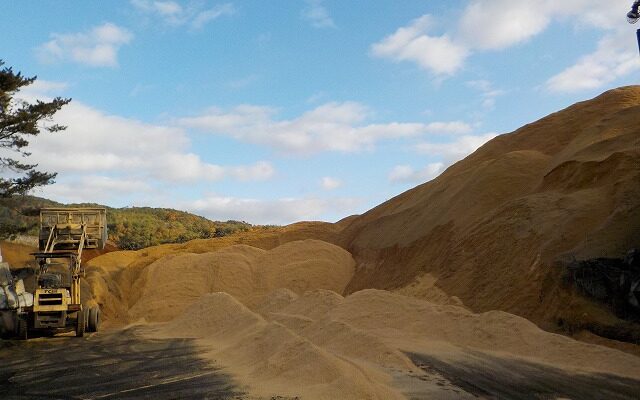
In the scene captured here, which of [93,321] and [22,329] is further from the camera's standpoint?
[93,321]

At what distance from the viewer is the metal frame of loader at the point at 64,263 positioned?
19.9 metres

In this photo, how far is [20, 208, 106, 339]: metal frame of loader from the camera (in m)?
19.9

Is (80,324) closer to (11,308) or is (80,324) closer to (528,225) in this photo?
(11,308)

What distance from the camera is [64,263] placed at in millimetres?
22625

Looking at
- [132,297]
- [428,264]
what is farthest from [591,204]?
[132,297]

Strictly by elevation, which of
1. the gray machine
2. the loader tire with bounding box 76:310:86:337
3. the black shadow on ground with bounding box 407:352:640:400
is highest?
the gray machine

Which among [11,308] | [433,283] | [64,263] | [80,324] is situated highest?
[64,263]

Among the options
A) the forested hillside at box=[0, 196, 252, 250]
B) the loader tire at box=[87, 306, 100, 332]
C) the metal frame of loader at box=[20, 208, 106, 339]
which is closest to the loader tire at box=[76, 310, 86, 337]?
the metal frame of loader at box=[20, 208, 106, 339]

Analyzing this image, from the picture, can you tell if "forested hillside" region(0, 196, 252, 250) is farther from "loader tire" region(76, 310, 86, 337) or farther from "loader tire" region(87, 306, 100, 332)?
"loader tire" region(76, 310, 86, 337)

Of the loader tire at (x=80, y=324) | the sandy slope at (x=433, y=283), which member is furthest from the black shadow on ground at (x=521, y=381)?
the loader tire at (x=80, y=324)

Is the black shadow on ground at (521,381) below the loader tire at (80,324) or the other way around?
below

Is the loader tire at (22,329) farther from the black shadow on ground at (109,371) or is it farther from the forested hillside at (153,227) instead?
the forested hillside at (153,227)

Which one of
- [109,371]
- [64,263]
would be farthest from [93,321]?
[109,371]

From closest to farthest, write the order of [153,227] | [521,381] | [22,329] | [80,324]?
[521,381] → [22,329] → [80,324] → [153,227]
